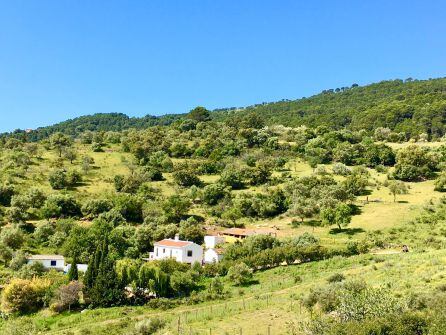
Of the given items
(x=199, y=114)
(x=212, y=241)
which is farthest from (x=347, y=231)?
(x=199, y=114)

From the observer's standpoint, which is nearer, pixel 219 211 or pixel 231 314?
pixel 231 314

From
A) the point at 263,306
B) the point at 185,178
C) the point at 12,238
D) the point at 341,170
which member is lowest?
the point at 263,306

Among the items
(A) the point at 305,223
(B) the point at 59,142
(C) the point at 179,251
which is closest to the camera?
(C) the point at 179,251

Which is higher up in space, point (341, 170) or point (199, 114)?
point (199, 114)

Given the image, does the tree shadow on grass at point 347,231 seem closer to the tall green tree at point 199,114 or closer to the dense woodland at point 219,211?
the dense woodland at point 219,211

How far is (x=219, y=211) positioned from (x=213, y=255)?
18684mm

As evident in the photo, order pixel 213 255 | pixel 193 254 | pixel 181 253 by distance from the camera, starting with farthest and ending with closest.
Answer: pixel 193 254 < pixel 213 255 < pixel 181 253

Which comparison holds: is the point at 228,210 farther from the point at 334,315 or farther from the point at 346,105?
the point at 346,105

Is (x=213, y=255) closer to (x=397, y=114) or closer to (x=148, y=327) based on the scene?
(x=148, y=327)

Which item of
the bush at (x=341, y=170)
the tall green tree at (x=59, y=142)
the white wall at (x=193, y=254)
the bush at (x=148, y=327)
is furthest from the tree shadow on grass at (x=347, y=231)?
the tall green tree at (x=59, y=142)

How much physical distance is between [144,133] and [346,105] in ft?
325

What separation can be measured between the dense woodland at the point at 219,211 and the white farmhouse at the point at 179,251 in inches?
118

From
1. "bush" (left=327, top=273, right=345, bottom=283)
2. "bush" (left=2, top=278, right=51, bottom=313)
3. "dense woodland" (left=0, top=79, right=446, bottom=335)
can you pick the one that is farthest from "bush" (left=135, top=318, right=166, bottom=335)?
"bush" (left=327, top=273, right=345, bottom=283)

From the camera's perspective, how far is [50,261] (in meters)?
48.9
